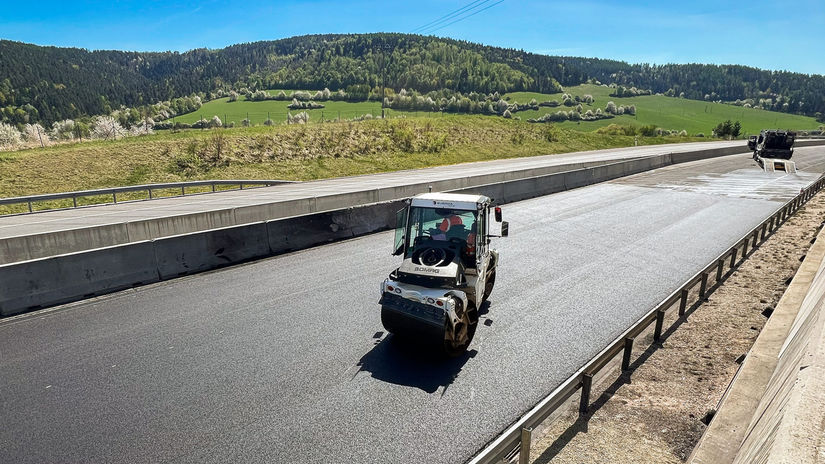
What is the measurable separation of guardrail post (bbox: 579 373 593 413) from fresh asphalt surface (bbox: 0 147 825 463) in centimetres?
59

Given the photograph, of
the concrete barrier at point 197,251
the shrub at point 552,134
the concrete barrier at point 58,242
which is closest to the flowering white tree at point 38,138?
the concrete barrier at point 58,242

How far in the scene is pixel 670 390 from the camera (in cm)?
655

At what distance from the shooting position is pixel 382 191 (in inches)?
843

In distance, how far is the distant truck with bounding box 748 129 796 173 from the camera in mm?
34500

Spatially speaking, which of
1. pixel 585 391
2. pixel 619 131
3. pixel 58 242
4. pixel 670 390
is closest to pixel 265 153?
pixel 58 242

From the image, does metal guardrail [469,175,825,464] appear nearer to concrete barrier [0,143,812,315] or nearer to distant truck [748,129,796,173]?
concrete barrier [0,143,812,315]

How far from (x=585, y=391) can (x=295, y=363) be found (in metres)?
4.30

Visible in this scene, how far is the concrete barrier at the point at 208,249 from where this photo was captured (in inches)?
442

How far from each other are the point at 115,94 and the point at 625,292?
168 meters

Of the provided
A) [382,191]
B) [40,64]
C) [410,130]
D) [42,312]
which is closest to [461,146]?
[410,130]

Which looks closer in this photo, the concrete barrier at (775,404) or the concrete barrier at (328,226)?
the concrete barrier at (775,404)

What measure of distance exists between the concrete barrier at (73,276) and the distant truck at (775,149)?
40.6 metres

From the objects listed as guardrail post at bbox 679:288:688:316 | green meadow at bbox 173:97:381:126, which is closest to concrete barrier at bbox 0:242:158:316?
guardrail post at bbox 679:288:688:316

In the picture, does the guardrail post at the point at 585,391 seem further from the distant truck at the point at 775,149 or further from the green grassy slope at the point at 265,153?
the distant truck at the point at 775,149
